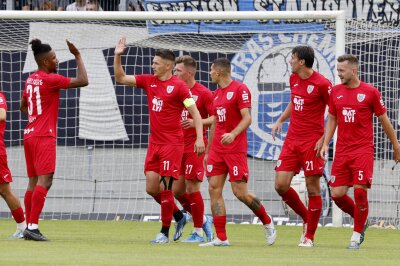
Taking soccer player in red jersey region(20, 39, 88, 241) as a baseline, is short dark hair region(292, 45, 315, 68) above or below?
above

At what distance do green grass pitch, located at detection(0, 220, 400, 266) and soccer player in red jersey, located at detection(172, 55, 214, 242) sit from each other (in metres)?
0.58

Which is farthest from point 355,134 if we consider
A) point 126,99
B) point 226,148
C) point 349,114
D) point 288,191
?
point 126,99

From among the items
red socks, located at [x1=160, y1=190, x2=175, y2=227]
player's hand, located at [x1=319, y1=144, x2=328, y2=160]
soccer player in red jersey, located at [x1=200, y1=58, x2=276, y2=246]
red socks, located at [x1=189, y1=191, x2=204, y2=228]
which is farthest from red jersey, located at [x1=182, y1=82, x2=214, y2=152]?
player's hand, located at [x1=319, y1=144, x2=328, y2=160]

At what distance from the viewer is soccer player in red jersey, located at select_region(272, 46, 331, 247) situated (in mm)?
13547

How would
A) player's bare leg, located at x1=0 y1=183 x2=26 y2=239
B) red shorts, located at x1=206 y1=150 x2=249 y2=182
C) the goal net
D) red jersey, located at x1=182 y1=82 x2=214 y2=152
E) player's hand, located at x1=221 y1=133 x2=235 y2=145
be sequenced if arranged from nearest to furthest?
player's hand, located at x1=221 y1=133 x2=235 y2=145 → red shorts, located at x1=206 y1=150 x2=249 y2=182 → player's bare leg, located at x1=0 y1=183 x2=26 y2=239 → red jersey, located at x1=182 y1=82 x2=214 y2=152 → the goal net

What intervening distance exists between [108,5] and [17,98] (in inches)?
112

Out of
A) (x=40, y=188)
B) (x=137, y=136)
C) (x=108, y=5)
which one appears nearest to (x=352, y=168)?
(x=40, y=188)

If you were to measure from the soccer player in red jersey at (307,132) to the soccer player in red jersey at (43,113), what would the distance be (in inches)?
97.4

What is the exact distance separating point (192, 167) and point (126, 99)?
20.6 feet

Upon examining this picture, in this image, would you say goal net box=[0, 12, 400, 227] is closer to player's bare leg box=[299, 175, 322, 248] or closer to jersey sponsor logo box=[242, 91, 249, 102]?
player's bare leg box=[299, 175, 322, 248]

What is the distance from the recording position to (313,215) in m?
13.6

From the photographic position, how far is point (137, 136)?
2058 cm

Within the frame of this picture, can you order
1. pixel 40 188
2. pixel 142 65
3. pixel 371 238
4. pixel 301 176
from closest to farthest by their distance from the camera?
pixel 40 188 → pixel 371 238 → pixel 301 176 → pixel 142 65

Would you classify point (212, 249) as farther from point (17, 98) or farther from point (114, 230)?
point (17, 98)
